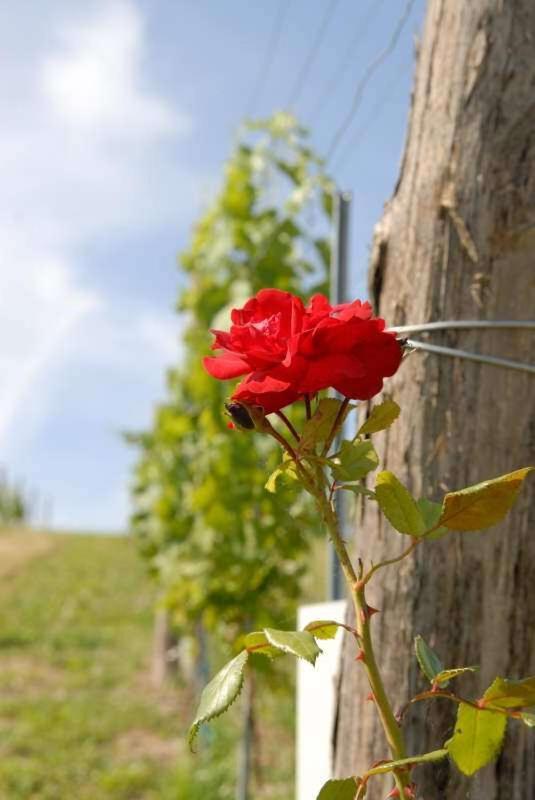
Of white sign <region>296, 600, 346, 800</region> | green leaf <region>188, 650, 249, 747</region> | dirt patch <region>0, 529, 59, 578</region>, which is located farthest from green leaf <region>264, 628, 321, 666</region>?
dirt patch <region>0, 529, 59, 578</region>

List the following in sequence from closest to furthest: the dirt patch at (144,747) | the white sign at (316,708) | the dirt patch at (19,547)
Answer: the white sign at (316,708) → the dirt patch at (144,747) → the dirt patch at (19,547)

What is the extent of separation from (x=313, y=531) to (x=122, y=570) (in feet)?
59.4

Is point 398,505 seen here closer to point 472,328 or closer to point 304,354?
point 304,354

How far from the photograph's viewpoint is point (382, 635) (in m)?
1.95

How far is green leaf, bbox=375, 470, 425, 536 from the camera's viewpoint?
124cm

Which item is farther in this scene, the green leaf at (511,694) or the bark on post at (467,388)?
the bark on post at (467,388)

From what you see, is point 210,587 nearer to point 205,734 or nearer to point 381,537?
point 205,734

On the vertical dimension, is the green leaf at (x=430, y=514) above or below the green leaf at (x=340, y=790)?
above

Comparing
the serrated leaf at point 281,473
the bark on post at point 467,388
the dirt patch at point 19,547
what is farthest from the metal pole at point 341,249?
the dirt patch at point 19,547

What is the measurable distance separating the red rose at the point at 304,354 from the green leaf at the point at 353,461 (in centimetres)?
11

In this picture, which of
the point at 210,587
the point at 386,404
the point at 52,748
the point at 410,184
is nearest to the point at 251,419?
the point at 386,404

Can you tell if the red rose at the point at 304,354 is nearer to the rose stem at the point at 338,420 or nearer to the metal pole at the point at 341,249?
the rose stem at the point at 338,420

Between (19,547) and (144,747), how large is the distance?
885 inches

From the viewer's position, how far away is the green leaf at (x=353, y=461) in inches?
49.9
